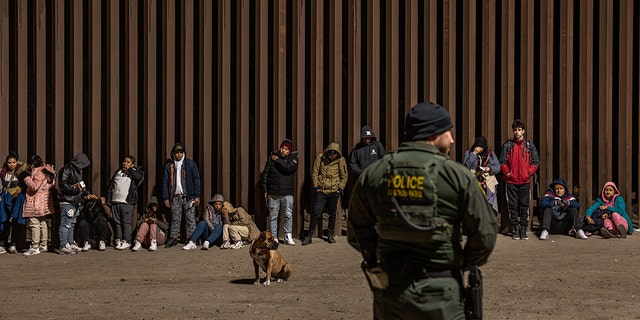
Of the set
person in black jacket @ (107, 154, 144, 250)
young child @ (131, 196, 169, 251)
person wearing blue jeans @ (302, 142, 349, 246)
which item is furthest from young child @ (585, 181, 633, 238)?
person in black jacket @ (107, 154, 144, 250)

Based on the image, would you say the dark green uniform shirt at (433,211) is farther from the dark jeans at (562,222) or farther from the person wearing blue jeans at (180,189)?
the dark jeans at (562,222)

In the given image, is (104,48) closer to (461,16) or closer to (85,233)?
(85,233)

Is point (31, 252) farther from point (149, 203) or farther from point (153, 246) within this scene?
point (149, 203)

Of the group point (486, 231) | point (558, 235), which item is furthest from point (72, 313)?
point (558, 235)

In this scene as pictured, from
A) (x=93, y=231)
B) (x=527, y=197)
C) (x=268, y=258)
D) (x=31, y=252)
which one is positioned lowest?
(x=31, y=252)

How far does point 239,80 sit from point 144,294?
16.4ft

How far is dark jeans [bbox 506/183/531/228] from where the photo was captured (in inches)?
534

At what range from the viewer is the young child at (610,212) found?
13.6 meters

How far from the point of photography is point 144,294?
977 cm

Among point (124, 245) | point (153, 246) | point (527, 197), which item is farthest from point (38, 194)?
point (527, 197)

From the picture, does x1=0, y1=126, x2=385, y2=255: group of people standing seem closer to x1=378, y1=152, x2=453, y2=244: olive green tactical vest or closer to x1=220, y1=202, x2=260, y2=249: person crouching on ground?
x1=220, y1=202, x2=260, y2=249: person crouching on ground

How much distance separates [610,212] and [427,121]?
9.89 meters

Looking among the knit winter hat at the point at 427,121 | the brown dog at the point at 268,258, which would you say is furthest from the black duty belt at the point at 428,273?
the brown dog at the point at 268,258

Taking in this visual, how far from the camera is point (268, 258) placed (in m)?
9.95
